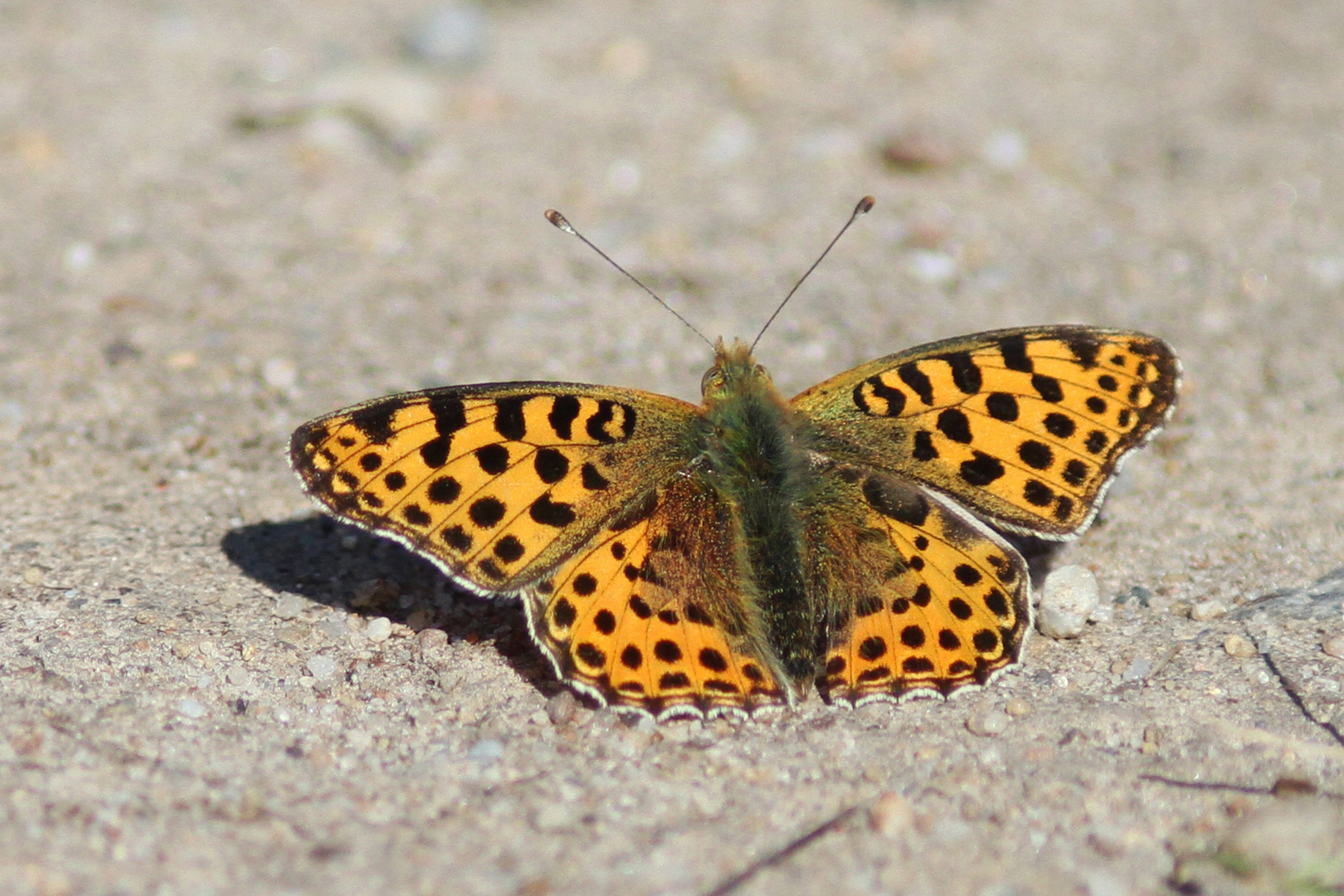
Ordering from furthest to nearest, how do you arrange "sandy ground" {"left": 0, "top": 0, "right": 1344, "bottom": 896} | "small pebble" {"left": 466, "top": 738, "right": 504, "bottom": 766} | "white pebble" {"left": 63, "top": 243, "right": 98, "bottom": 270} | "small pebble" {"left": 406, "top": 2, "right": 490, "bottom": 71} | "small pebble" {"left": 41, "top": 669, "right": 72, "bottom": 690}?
"small pebble" {"left": 406, "top": 2, "right": 490, "bottom": 71}, "white pebble" {"left": 63, "top": 243, "right": 98, "bottom": 270}, "small pebble" {"left": 41, "top": 669, "right": 72, "bottom": 690}, "small pebble" {"left": 466, "top": 738, "right": 504, "bottom": 766}, "sandy ground" {"left": 0, "top": 0, "right": 1344, "bottom": 896}

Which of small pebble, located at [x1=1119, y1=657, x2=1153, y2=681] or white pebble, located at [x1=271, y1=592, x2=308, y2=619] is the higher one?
small pebble, located at [x1=1119, y1=657, x2=1153, y2=681]

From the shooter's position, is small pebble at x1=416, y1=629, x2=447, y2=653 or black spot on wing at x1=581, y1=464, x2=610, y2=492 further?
small pebble at x1=416, y1=629, x2=447, y2=653

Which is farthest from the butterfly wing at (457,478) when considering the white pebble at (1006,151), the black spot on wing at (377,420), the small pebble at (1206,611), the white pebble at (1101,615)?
the white pebble at (1006,151)

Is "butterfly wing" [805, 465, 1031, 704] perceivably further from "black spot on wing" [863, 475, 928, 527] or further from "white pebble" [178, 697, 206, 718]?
"white pebble" [178, 697, 206, 718]

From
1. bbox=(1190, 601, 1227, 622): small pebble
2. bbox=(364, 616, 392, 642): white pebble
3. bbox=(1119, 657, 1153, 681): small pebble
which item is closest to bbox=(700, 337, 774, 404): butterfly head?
bbox=(364, 616, 392, 642): white pebble

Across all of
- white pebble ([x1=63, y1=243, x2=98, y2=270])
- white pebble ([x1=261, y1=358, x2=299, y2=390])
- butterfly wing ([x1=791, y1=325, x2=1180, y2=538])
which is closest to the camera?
butterfly wing ([x1=791, y1=325, x2=1180, y2=538])

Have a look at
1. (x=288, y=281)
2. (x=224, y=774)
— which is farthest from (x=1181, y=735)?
(x=288, y=281)

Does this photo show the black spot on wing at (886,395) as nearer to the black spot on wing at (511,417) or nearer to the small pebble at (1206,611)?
the black spot on wing at (511,417)

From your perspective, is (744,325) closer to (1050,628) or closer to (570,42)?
(1050,628)
